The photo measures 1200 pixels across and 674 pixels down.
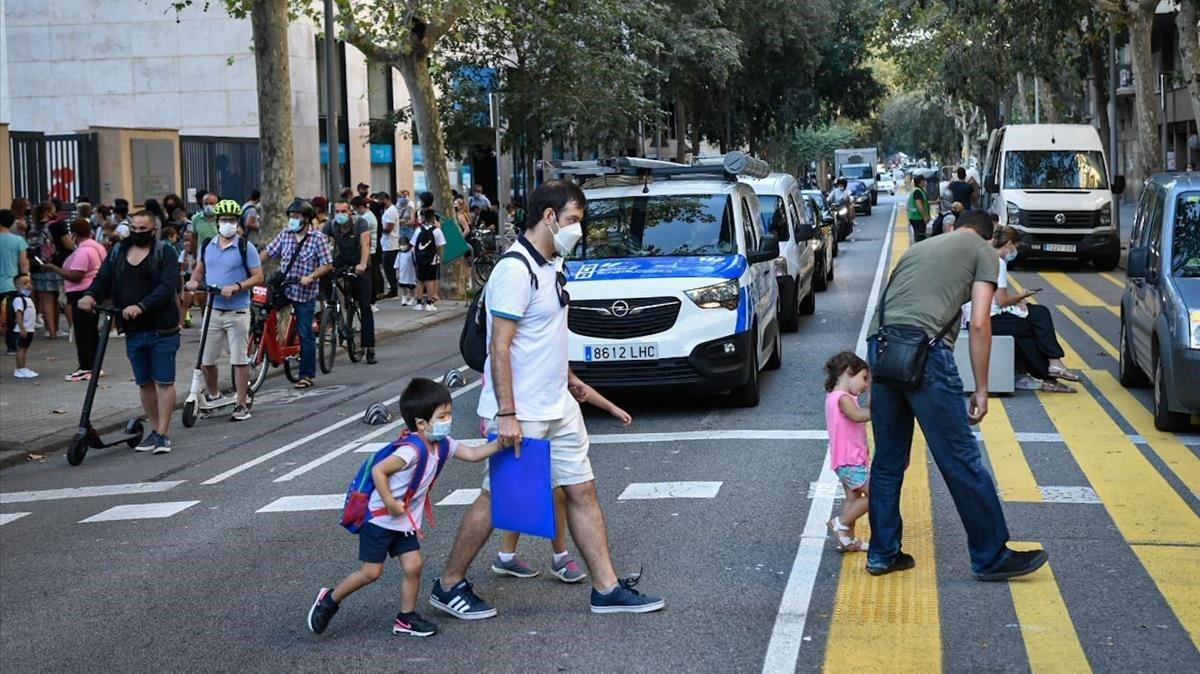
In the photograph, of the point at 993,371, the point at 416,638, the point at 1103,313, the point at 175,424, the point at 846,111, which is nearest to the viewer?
the point at 416,638

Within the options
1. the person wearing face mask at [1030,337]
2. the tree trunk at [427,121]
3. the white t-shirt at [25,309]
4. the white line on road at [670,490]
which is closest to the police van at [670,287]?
the person wearing face mask at [1030,337]

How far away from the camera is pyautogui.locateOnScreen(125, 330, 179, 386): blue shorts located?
12.3m

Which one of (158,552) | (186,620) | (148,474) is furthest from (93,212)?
(186,620)

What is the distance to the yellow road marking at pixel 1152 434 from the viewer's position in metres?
10.1

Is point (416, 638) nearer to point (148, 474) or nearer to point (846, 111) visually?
point (148, 474)

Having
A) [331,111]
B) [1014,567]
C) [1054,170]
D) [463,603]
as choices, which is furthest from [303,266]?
[1054,170]

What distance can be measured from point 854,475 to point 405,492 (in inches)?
93.2

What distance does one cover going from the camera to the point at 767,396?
45.9 ft

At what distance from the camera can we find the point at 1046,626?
6.66m

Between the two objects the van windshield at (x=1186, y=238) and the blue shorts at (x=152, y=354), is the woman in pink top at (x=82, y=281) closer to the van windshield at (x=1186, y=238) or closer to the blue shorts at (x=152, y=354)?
the blue shorts at (x=152, y=354)

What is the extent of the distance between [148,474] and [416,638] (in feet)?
18.3

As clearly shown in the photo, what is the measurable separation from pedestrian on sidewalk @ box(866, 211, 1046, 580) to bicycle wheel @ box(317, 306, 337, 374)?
10728 millimetres

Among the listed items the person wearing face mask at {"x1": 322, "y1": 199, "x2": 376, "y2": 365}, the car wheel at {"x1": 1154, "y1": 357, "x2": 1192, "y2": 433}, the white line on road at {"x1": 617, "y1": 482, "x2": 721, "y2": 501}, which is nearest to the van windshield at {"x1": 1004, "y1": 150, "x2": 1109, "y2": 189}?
the person wearing face mask at {"x1": 322, "y1": 199, "x2": 376, "y2": 365}

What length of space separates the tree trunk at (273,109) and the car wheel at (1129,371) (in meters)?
12.5
